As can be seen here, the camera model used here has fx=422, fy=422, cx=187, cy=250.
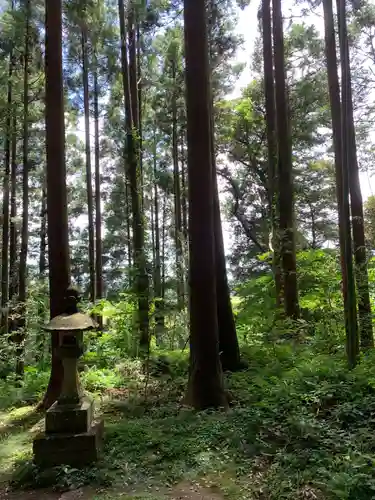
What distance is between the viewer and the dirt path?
12.4 feet

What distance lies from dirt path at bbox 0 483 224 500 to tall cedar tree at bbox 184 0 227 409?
82.6 inches

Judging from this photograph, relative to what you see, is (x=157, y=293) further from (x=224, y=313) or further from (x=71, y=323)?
(x=71, y=323)

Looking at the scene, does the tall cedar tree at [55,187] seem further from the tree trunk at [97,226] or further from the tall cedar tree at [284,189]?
the tree trunk at [97,226]

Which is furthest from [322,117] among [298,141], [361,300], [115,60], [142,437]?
[142,437]

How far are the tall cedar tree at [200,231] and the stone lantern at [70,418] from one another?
1.62 metres

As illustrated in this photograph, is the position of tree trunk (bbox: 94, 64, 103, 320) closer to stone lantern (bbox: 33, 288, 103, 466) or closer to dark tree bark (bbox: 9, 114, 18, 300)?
dark tree bark (bbox: 9, 114, 18, 300)

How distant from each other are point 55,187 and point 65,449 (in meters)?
4.02

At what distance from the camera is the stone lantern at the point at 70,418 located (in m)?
4.65

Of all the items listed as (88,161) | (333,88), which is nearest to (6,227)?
(88,161)

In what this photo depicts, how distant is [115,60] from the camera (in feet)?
44.3

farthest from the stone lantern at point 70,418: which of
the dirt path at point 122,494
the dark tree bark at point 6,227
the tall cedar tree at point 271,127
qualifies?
the dark tree bark at point 6,227

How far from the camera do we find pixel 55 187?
6.93 meters

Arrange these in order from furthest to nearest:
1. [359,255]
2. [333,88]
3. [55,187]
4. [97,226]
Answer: [97,226] → [359,255] → [333,88] → [55,187]

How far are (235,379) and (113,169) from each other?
62.1 ft
